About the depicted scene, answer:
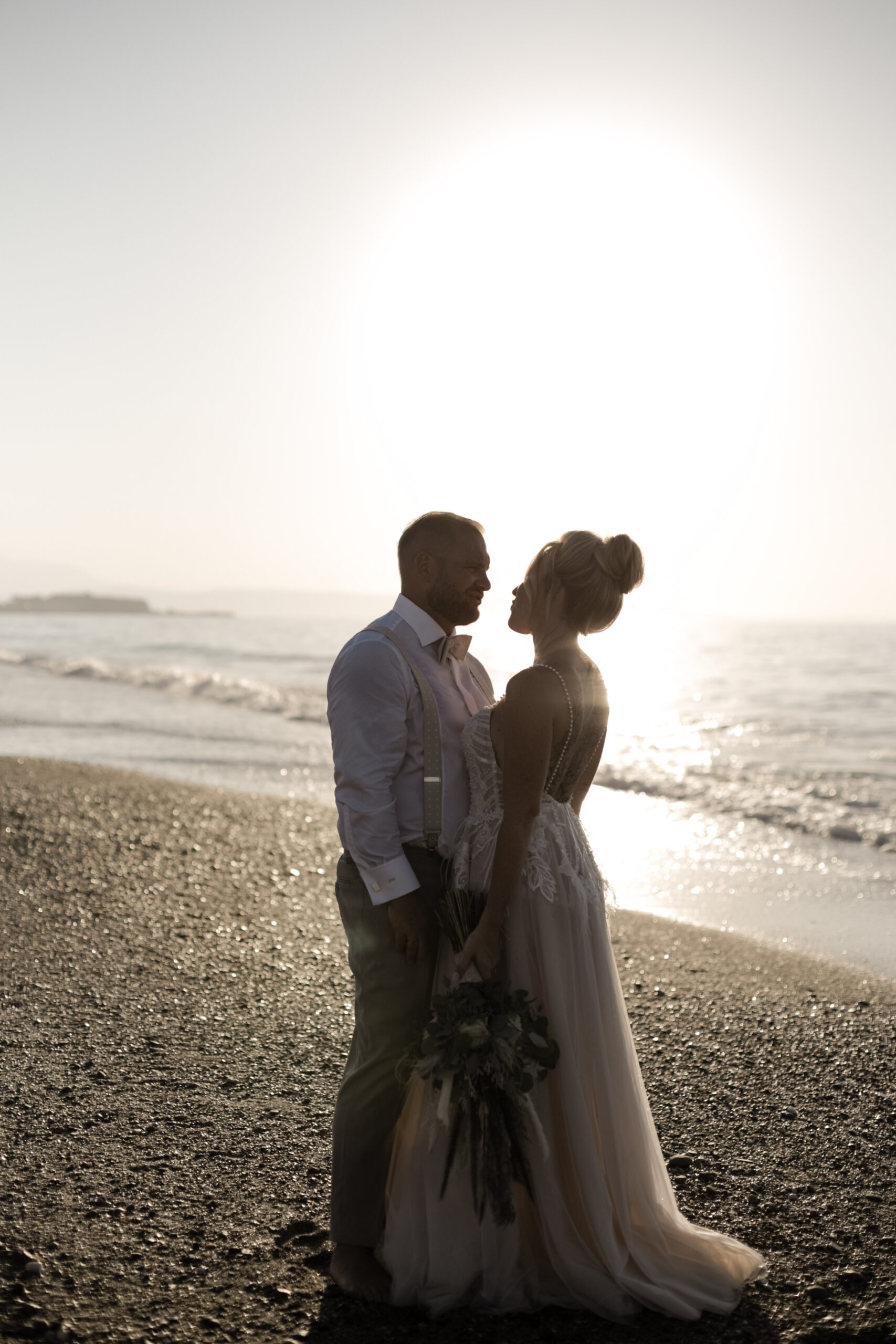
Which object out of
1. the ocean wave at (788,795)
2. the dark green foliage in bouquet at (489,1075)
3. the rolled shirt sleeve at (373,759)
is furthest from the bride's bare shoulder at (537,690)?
the ocean wave at (788,795)

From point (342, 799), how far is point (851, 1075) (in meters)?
3.34

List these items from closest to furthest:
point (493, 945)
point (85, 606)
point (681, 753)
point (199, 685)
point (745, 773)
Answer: point (493, 945) < point (745, 773) < point (681, 753) < point (199, 685) < point (85, 606)

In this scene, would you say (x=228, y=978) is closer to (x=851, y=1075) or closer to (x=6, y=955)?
(x=6, y=955)

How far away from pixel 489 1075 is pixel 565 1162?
1.44 ft

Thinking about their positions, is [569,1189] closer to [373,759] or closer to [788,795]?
[373,759]

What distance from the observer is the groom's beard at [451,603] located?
3137 mm

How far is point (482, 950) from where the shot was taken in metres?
3.00

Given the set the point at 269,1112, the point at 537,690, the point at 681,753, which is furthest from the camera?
the point at 681,753

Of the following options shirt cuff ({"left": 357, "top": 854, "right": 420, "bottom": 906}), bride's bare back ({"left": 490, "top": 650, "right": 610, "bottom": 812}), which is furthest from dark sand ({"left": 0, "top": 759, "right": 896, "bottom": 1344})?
bride's bare back ({"left": 490, "top": 650, "right": 610, "bottom": 812})

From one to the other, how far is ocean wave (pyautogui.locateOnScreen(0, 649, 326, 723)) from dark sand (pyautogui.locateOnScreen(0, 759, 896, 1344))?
585 inches

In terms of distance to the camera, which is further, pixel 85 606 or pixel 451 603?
pixel 85 606

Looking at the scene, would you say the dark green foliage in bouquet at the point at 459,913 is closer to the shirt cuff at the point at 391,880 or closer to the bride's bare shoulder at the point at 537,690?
the shirt cuff at the point at 391,880

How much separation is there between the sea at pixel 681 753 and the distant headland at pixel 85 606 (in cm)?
6545

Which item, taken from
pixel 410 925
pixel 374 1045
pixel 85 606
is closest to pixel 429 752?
pixel 410 925
